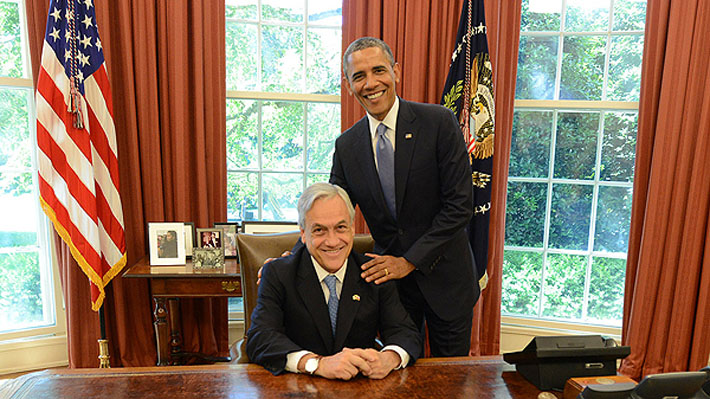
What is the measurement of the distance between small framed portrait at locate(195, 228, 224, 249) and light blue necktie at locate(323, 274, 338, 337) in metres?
1.30

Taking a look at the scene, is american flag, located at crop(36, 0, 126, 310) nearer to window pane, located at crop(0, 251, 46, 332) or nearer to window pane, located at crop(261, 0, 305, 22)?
window pane, located at crop(0, 251, 46, 332)

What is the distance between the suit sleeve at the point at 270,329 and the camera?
1167 millimetres

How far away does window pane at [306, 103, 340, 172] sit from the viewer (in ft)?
9.78

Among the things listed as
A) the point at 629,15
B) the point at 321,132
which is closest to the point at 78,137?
the point at 321,132

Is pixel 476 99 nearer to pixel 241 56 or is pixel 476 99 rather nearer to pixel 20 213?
pixel 241 56

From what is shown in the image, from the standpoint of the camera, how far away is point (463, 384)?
110cm

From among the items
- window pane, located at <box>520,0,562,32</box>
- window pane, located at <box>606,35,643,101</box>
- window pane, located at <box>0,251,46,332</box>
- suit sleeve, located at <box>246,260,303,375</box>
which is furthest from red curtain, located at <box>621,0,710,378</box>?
window pane, located at <box>0,251,46,332</box>

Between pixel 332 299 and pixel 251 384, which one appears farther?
pixel 332 299

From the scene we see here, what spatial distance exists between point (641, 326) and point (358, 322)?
2.28 meters

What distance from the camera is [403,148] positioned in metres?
1.57

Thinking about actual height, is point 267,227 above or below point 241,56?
below

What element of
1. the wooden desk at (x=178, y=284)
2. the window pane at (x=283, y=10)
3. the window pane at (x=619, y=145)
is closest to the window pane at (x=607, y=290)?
the window pane at (x=619, y=145)

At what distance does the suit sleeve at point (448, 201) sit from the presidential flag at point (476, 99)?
107 centimetres

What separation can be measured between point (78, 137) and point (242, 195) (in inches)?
40.8
